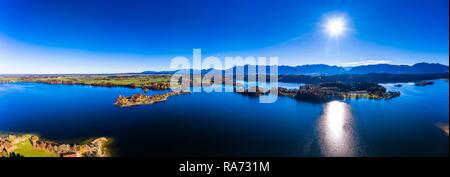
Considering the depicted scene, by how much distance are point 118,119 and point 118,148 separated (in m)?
4.78

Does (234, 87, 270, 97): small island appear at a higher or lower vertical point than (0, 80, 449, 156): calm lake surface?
higher

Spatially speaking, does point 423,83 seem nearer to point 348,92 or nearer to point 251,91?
point 348,92

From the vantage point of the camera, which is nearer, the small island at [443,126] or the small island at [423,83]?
the small island at [443,126]

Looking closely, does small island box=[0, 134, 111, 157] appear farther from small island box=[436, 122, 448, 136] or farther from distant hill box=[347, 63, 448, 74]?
small island box=[436, 122, 448, 136]

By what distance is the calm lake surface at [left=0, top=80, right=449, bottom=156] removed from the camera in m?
4.83

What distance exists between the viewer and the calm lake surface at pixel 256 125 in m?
4.83

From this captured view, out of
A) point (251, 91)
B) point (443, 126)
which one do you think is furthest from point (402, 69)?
point (251, 91)

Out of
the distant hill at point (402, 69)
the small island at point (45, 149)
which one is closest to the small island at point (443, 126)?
the distant hill at point (402, 69)

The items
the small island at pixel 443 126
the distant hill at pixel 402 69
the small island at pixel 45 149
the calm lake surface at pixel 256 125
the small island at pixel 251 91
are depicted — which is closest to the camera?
the small island at pixel 443 126

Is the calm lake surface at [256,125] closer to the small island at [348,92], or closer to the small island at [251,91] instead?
the small island at [348,92]

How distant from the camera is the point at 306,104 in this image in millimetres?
9930

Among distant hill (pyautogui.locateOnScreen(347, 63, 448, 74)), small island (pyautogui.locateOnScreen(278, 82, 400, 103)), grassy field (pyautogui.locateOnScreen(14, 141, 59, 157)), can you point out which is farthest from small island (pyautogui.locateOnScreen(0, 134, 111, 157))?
distant hill (pyautogui.locateOnScreen(347, 63, 448, 74))
